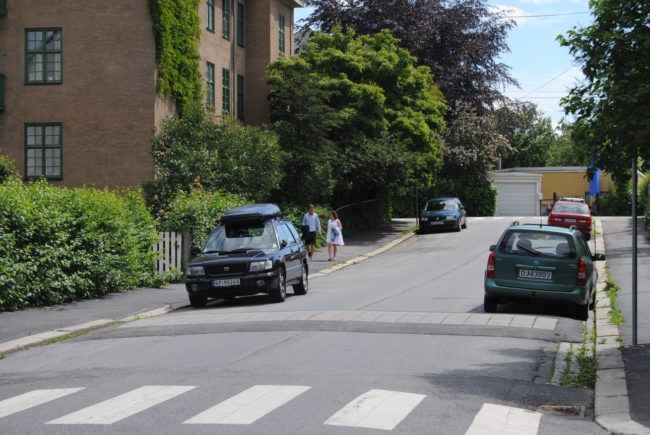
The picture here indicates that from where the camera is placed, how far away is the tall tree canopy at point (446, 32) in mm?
49812

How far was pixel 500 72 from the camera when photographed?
55.0m

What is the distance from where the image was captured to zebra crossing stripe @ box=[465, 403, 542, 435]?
22.5 feet

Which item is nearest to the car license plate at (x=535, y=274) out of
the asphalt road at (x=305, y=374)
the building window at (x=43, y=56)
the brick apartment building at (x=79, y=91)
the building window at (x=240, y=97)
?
the asphalt road at (x=305, y=374)

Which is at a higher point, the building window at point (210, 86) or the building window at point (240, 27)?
the building window at point (240, 27)

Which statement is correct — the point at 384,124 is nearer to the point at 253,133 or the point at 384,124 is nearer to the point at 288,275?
the point at 253,133

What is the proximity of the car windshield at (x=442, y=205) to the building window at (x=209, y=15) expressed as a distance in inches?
584

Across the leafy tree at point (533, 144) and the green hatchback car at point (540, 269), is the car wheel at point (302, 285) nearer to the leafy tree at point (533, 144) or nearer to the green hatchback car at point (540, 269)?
the green hatchback car at point (540, 269)

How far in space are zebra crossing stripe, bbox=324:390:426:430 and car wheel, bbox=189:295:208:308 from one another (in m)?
9.86

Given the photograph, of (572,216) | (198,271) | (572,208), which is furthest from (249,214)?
(572,208)

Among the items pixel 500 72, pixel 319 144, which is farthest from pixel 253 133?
pixel 500 72

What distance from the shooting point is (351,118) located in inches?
1471

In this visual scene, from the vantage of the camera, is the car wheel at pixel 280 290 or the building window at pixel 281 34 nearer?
the car wheel at pixel 280 290

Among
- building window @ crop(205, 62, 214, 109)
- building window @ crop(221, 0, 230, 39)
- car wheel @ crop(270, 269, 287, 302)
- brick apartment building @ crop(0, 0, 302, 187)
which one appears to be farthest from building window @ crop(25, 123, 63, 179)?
car wheel @ crop(270, 269, 287, 302)

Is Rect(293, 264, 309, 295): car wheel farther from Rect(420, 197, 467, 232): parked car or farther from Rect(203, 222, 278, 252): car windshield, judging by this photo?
Rect(420, 197, 467, 232): parked car
